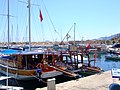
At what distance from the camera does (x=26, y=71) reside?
22.1 metres

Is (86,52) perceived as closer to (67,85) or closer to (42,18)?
(42,18)

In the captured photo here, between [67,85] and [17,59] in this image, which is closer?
[67,85]

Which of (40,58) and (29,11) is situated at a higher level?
(29,11)

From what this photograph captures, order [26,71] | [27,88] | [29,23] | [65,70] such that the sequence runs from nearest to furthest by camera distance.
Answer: [27,88]
[26,71]
[65,70]
[29,23]

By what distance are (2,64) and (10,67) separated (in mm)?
4250

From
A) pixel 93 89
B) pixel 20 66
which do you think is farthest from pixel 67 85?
pixel 20 66

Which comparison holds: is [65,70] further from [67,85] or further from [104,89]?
[104,89]

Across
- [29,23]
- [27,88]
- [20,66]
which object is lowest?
[27,88]

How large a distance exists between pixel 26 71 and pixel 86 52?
10297mm

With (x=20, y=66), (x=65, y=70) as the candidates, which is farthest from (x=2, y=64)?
(x=65, y=70)

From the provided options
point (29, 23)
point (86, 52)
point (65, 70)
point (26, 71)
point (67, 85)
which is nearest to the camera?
point (67, 85)

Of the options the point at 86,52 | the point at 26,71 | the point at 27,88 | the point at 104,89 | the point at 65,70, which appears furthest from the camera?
the point at 86,52

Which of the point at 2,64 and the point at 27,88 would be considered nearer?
the point at 27,88

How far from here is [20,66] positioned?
23391mm
